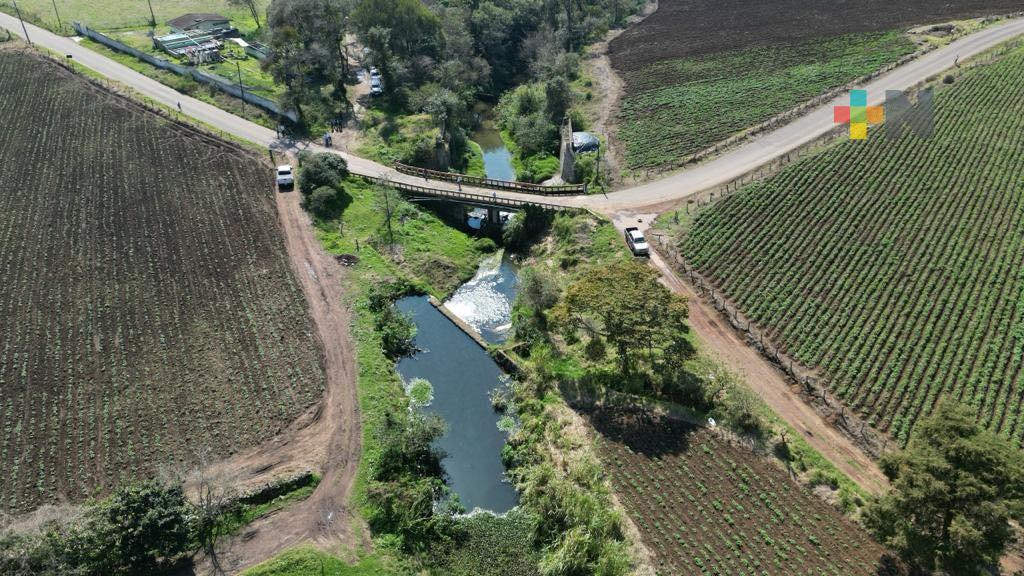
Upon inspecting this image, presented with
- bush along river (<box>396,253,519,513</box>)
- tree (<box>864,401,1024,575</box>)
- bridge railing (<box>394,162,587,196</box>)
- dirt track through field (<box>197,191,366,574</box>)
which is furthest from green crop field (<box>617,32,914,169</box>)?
tree (<box>864,401,1024,575</box>)

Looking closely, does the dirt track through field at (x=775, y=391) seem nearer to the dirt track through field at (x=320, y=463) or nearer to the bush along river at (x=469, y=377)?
the bush along river at (x=469, y=377)

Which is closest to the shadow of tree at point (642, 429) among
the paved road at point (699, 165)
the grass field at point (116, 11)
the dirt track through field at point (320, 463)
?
the dirt track through field at point (320, 463)

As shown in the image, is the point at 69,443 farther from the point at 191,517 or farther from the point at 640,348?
the point at 640,348

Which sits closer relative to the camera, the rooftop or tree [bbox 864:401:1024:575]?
tree [bbox 864:401:1024:575]

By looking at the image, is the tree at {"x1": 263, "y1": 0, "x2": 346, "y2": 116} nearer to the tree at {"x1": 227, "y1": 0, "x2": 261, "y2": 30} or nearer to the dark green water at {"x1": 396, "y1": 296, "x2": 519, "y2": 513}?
the tree at {"x1": 227, "y1": 0, "x2": 261, "y2": 30}

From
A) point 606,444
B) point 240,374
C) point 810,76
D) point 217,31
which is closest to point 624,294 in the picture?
point 606,444

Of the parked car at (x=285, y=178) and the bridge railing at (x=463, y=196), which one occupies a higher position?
the parked car at (x=285, y=178)
